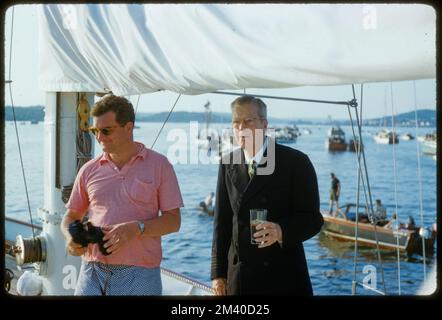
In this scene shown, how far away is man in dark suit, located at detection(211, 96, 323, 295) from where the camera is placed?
2.55 metres

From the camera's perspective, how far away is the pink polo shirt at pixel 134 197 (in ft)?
8.43

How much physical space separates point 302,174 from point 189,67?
611mm

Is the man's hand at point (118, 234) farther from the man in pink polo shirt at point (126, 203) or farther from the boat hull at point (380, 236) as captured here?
the boat hull at point (380, 236)

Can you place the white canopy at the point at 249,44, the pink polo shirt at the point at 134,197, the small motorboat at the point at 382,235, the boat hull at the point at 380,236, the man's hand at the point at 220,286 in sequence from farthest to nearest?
the boat hull at the point at 380,236, the small motorboat at the point at 382,235, the man's hand at the point at 220,286, the pink polo shirt at the point at 134,197, the white canopy at the point at 249,44

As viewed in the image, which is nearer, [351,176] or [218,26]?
[218,26]

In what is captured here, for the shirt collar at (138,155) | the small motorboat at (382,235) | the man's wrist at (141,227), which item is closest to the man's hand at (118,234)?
the man's wrist at (141,227)

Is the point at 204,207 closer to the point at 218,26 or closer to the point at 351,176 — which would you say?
the point at 351,176

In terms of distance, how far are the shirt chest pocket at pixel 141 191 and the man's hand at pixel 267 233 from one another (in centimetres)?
44

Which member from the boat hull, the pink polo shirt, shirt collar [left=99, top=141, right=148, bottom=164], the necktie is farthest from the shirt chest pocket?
the boat hull

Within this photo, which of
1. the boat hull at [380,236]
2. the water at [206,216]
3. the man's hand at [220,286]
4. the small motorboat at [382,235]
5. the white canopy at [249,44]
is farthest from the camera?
the boat hull at [380,236]

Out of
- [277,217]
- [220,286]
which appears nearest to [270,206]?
[277,217]

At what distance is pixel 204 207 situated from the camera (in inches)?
1114

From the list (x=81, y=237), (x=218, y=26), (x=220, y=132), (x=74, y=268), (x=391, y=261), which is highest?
(x=218, y=26)
